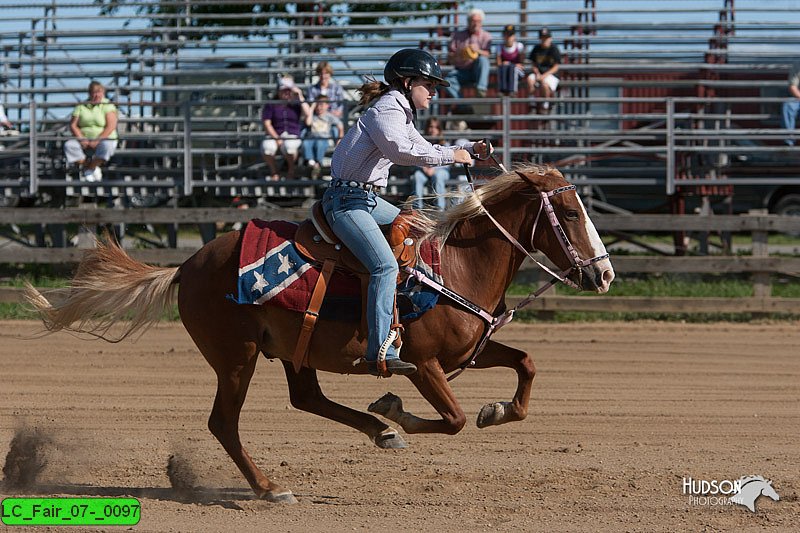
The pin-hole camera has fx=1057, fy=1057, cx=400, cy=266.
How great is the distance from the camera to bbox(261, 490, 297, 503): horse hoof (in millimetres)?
6359

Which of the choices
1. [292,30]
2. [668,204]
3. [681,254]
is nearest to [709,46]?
[668,204]

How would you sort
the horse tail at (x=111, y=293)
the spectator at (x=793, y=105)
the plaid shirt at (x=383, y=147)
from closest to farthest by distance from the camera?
the plaid shirt at (x=383, y=147) < the horse tail at (x=111, y=293) < the spectator at (x=793, y=105)

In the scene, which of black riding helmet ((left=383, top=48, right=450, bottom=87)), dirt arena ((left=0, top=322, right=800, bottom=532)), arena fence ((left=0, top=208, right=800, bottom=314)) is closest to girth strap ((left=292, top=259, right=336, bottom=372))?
dirt arena ((left=0, top=322, right=800, bottom=532))

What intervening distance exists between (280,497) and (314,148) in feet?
31.9

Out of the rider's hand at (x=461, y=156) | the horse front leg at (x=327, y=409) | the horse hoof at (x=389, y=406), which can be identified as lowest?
the horse front leg at (x=327, y=409)

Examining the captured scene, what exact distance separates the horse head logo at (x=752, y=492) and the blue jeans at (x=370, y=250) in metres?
2.19

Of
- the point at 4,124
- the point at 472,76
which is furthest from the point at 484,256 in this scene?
the point at 4,124

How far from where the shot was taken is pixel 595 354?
11328 mm

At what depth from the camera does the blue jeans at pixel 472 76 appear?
52.6 ft

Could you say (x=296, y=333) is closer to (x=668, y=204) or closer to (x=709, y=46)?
(x=668, y=204)

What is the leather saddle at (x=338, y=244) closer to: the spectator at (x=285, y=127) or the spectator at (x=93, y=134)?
the spectator at (x=285, y=127)

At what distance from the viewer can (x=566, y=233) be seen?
6.39m

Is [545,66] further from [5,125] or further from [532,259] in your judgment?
[532,259]

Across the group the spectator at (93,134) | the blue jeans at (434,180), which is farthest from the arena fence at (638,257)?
the blue jeans at (434,180)
